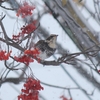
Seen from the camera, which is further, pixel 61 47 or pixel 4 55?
pixel 61 47

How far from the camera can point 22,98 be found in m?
0.54

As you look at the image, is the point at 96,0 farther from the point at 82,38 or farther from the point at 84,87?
the point at 84,87

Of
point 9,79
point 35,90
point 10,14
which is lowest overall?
point 35,90

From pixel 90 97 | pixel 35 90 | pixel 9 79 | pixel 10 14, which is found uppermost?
pixel 10 14

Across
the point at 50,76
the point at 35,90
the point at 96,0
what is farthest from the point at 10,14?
the point at 35,90

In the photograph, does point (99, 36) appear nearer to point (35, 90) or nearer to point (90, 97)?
point (35, 90)

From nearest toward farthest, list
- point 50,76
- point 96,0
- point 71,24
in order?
point 71,24, point 96,0, point 50,76

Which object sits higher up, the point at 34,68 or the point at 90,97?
the point at 34,68

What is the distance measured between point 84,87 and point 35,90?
2.55 feet

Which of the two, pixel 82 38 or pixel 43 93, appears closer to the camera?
pixel 82 38

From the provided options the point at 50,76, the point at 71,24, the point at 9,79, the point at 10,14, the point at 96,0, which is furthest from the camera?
the point at 50,76

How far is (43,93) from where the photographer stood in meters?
1.35

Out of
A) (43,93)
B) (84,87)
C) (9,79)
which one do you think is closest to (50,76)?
(43,93)

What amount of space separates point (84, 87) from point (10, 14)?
497 millimetres
